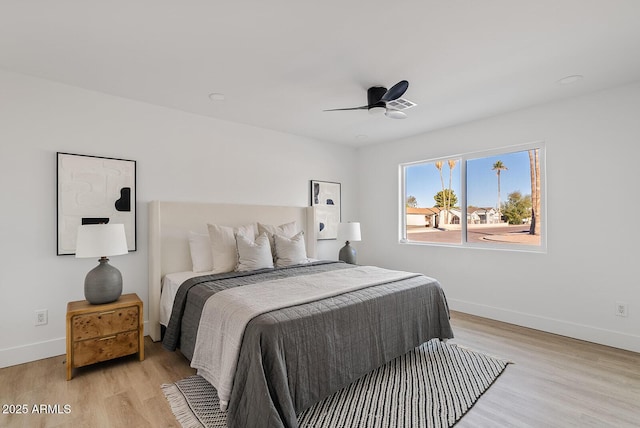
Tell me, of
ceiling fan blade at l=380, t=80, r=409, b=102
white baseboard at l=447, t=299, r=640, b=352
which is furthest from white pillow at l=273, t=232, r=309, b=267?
white baseboard at l=447, t=299, r=640, b=352

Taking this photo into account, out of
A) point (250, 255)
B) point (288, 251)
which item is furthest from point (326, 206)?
point (250, 255)

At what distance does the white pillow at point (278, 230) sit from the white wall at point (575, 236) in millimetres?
2200

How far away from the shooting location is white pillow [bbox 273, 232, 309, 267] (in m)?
3.52

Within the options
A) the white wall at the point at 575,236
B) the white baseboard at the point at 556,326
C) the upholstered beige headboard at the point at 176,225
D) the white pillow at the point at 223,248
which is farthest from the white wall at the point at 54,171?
the white baseboard at the point at 556,326

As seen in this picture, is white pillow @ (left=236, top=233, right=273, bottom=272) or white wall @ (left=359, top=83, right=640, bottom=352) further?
white pillow @ (left=236, top=233, right=273, bottom=272)

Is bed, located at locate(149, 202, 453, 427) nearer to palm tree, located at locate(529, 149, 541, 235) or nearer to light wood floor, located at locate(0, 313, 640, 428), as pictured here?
light wood floor, located at locate(0, 313, 640, 428)

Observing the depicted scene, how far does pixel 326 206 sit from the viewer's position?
5.00 m

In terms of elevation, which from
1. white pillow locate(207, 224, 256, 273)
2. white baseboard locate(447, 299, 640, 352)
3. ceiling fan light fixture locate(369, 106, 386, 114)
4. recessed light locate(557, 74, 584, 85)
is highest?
recessed light locate(557, 74, 584, 85)

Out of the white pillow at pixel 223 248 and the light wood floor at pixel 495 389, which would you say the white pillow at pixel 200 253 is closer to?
the white pillow at pixel 223 248

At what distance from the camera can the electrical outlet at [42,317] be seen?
2.71 meters

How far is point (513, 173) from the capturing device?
376 centimetres

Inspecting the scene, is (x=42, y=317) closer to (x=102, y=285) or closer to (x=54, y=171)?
(x=102, y=285)

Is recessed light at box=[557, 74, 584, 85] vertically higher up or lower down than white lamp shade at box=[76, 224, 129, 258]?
higher up

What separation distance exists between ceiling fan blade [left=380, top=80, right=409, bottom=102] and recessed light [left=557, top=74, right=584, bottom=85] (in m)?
1.55
